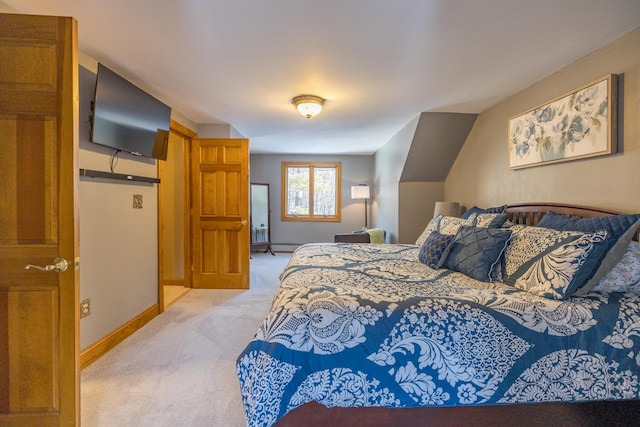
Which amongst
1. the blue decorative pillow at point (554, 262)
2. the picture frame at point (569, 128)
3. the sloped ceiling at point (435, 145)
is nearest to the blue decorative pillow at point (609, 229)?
the blue decorative pillow at point (554, 262)

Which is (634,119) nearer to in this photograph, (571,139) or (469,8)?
(571,139)

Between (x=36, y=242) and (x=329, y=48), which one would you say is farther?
(x=329, y=48)

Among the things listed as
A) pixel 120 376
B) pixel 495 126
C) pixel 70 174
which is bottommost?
pixel 120 376

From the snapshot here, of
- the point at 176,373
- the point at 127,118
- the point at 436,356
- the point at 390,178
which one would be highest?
the point at 127,118

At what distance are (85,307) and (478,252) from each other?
113 inches

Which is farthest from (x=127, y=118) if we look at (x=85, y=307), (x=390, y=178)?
(x=390, y=178)

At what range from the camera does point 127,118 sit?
97.8 inches

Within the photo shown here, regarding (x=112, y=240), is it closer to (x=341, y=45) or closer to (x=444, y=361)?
(x=341, y=45)

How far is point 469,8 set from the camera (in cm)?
168

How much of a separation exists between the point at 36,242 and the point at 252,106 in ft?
8.08

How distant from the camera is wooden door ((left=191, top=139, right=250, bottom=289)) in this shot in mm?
4160

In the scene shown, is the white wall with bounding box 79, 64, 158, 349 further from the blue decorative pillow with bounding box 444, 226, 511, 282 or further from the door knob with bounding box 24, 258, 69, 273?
the blue decorative pillow with bounding box 444, 226, 511, 282

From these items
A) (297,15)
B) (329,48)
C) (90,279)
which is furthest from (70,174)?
(329,48)

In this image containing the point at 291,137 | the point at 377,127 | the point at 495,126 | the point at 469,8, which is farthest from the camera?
the point at 291,137
